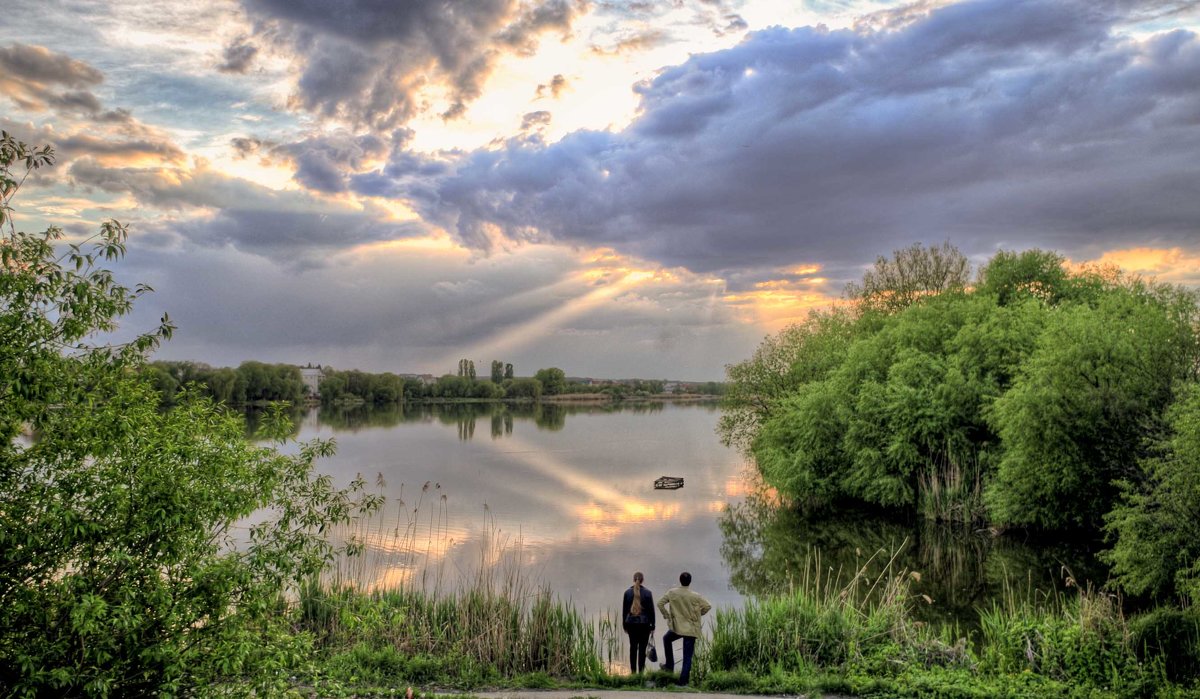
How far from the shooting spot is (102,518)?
7449 millimetres

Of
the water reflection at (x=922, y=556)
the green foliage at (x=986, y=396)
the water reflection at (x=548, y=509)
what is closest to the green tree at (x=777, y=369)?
the green foliage at (x=986, y=396)

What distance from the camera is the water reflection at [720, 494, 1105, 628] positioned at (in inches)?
950

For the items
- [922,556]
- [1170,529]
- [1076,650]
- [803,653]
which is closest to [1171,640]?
[1076,650]

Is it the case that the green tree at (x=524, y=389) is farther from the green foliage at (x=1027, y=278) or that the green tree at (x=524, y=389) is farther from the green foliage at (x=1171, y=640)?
the green foliage at (x=1171, y=640)

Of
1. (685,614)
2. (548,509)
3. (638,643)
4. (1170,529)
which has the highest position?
(1170,529)

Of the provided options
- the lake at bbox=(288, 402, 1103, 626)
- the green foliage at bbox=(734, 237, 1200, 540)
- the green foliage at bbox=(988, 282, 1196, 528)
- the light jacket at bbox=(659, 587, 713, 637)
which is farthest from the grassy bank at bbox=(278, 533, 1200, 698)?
the green foliage at bbox=(988, 282, 1196, 528)

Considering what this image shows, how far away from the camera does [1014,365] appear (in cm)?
3397

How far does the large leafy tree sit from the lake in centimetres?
957

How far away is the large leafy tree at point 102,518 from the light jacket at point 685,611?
7.59 metres

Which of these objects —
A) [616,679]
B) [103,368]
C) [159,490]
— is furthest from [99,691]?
[616,679]

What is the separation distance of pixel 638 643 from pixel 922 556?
17.9 meters

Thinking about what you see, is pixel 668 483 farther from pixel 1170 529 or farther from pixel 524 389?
pixel 524 389

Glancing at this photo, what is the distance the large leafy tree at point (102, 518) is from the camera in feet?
24.0

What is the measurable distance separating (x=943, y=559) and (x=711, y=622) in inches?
522
